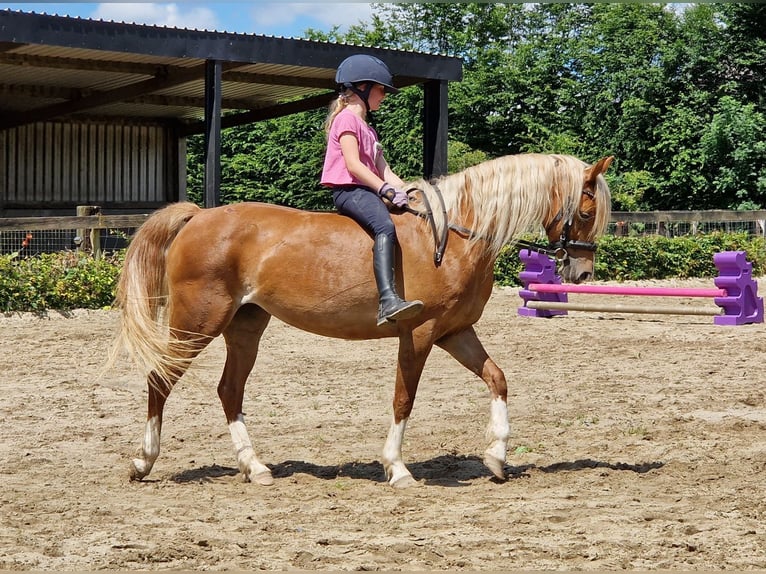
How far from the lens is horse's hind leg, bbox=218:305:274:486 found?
5.76 metres

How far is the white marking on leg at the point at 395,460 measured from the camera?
17.6 ft

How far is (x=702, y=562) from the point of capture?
3.90 meters

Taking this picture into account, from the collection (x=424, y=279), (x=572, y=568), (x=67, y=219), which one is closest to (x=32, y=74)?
(x=67, y=219)

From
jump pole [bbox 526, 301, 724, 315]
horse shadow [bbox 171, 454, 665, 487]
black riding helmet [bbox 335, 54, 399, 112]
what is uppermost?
black riding helmet [bbox 335, 54, 399, 112]

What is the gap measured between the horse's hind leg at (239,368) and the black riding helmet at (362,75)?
1.44 metres

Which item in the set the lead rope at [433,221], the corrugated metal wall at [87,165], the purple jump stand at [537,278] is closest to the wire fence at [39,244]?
the corrugated metal wall at [87,165]

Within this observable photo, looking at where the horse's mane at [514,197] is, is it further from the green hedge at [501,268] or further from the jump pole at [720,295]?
the green hedge at [501,268]

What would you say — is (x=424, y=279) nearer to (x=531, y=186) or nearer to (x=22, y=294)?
(x=531, y=186)

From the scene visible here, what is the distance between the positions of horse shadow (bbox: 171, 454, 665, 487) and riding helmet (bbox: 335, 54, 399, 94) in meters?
2.19

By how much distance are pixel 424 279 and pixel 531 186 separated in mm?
796

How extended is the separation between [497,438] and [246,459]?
1396 mm

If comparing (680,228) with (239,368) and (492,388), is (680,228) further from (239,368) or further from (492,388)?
(239,368)

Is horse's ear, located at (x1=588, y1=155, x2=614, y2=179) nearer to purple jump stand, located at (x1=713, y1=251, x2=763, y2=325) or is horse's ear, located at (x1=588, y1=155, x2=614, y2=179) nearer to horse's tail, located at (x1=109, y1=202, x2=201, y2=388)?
horse's tail, located at (x1=109, y1=202, x2=201, y2=388)

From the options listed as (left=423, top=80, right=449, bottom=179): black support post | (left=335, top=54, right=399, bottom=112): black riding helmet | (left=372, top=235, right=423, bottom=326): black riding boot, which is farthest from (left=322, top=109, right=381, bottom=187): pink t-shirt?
(left=423, top=80, right=449, bottom=179): black support post
